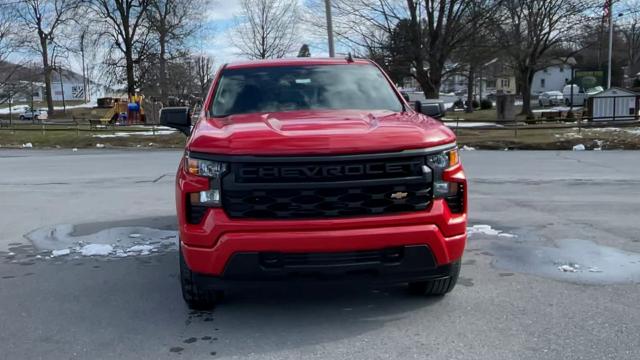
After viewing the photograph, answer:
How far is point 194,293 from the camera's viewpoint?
439 centimetres

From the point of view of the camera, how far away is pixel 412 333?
4043 millimetres

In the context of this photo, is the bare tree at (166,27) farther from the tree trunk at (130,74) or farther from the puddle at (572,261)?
the puddle at (572,261)

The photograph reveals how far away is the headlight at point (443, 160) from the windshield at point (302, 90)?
113cm

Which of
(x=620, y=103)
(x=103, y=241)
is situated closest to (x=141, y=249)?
(x=103, y=241)

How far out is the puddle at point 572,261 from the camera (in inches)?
204

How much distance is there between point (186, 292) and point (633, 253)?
13.8 ft

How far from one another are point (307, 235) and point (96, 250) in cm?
343

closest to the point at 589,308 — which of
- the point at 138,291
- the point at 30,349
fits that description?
the point at 138,291

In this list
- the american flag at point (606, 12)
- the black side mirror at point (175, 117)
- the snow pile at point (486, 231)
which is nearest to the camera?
the black side mirror at point (175, 117)

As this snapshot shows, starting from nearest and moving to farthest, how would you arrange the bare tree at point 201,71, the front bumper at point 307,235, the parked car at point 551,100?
the front bumper at point 307,235, the bare tree at point 201,71, the parked car at point 551,100

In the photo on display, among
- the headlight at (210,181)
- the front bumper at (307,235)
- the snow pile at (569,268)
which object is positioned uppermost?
the headlight at (210,181)

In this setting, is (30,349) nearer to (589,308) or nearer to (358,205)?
(358,205)

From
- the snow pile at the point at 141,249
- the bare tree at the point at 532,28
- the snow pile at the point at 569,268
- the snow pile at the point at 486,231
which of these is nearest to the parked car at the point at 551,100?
the bare tree at the point at 532,28

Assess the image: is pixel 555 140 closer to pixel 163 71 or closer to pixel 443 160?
pixel 443 160
